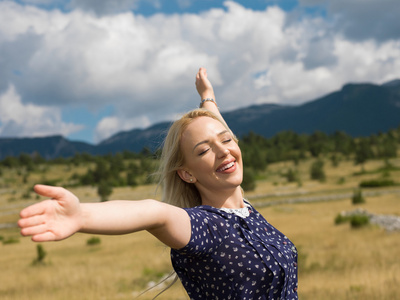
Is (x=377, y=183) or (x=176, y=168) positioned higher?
(x=176, y=168)

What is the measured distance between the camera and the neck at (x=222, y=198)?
2791 millimetres

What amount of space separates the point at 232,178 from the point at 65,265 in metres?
18.5

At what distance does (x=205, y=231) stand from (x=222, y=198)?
0.52 m

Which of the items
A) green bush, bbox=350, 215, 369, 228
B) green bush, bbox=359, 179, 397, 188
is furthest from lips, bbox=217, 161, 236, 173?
green bush, bbox=359, 179, 397, 188

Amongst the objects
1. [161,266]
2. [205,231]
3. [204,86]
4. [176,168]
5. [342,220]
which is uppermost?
[204,86]

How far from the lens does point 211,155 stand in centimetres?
267

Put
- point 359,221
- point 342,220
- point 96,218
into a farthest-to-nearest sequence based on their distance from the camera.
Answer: point 342,220 < point 359,221 < point 96,218

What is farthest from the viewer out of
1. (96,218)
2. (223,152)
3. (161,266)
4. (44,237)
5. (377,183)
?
(377,183)

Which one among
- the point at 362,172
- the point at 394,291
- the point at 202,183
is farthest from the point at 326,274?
the point at 362,172

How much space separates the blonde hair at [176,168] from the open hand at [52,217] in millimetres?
1139

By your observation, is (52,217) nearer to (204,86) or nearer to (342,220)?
(204,86)

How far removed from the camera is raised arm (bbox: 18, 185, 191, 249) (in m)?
1.53

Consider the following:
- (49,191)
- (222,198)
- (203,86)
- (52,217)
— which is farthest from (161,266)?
(49,191)

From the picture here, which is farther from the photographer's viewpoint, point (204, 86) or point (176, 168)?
point (204, 86)
